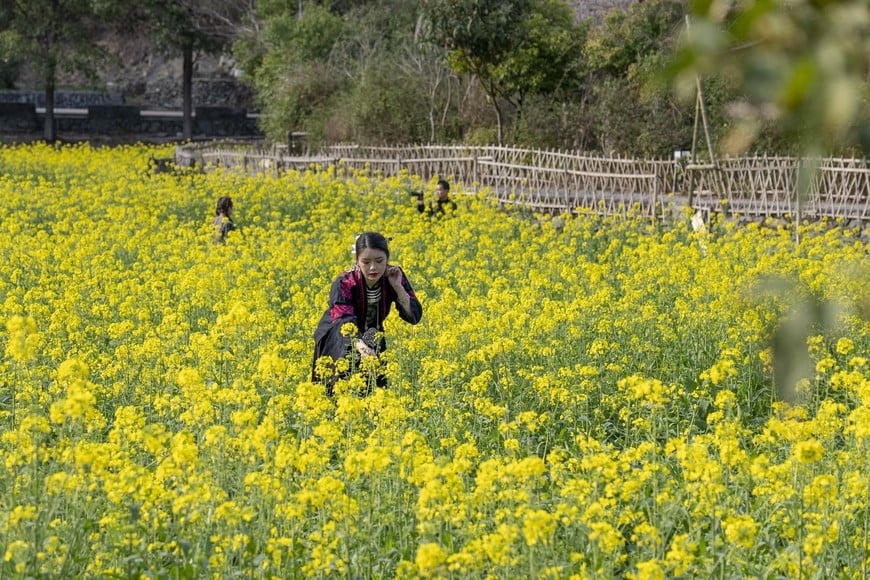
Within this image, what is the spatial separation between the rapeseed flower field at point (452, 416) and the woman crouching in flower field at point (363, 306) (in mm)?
157

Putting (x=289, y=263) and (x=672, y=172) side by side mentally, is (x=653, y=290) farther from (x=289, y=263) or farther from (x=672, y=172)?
(x=672, y=172)

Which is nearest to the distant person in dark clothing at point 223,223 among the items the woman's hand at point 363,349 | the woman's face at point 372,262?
the woman's face at point 372,262

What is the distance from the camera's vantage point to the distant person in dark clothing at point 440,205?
13.9 meters

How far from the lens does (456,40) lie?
856 inches

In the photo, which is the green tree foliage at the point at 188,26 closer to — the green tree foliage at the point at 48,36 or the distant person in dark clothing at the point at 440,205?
the green tree foliage at the point at 48,36

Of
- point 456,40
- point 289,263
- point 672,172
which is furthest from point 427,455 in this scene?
point 456,40

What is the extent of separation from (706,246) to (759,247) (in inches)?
19.2

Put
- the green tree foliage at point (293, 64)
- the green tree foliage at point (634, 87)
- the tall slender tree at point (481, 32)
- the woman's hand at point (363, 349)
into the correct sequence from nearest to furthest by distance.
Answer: the woman's hand at point (363, 349)
the green tree foliage at point (634, 87)
the tall slender tree at point (481, 32)
the green tree foliage at point (293, 64)

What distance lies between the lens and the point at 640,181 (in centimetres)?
1631

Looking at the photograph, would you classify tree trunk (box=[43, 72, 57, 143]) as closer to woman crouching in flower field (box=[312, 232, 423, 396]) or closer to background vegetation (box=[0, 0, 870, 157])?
background vegetation (box=[0, 0, 870, 157])

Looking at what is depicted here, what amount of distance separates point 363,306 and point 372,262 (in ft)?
1.09

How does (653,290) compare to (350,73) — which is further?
(350,73)

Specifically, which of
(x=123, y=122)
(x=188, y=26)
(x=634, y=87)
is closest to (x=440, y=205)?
(x=634, y=87)

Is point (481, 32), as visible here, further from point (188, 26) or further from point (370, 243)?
point (188, 26)
